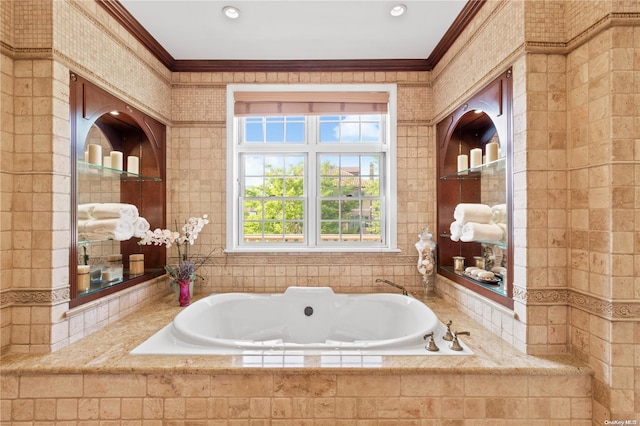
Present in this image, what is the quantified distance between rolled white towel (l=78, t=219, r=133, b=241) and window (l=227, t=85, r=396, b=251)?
0.92 m

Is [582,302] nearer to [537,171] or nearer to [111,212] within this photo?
[537,171]

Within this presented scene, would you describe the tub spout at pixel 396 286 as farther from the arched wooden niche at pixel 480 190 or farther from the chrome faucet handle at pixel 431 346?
the chrome faucet handle at pixel 431 346

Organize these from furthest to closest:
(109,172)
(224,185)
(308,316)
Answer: (224,185) < (308,316) < (109,172)

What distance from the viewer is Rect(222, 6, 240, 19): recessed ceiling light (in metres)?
1.83

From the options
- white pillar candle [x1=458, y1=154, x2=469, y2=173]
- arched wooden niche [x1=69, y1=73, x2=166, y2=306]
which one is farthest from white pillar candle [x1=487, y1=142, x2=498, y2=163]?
arched wooden niche [x1=69, y1=73, x2=166, y2=306]

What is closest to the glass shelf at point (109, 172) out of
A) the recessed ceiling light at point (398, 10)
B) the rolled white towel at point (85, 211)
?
the rolled white towel at point (85, 211)

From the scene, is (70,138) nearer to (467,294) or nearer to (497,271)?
(467,294)

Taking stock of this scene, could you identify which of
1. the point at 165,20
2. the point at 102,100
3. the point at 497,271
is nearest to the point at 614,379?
the point at 497,271

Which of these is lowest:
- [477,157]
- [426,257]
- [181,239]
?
[426,257]

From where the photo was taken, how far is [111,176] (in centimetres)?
203

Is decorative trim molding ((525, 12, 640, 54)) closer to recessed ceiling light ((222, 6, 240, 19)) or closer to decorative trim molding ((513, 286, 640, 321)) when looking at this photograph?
decorative trim molding ((513, 286, 640, 321))

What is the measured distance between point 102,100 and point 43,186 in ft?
2.01

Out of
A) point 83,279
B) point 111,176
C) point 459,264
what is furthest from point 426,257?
point 111,176

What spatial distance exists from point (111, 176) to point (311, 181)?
1.46 meters
